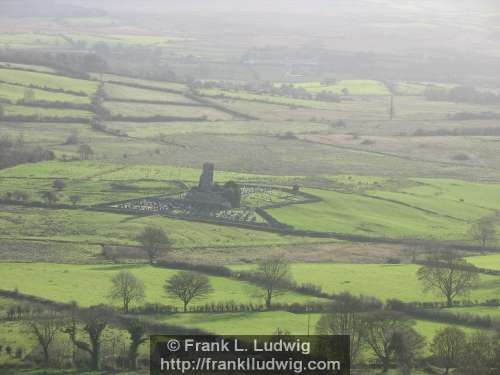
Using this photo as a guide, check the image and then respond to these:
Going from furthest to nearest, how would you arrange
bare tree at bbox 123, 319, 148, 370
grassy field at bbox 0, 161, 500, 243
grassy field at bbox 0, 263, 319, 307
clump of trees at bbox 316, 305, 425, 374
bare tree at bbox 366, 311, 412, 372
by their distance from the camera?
1. grassy field at bbox 0, 161, 500, 243
2. grassy field at bbox 0, 263, 319, 307
3. bare tree at bbox 366, 311, 412, 372
4. clump of trees at bbox 316, 305, 425, 374
5. bare tree at bbox 123, 319, 148, 370

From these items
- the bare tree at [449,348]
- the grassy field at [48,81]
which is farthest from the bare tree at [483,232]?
the grassy field at [48,81]

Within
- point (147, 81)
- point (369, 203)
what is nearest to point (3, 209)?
point (369, 203)

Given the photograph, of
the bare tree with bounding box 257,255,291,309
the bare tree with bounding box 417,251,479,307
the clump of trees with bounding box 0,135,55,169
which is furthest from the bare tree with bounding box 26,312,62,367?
the clump of trees with bounding box 0,135,55,169

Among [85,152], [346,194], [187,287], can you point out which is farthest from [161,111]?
[187,287]

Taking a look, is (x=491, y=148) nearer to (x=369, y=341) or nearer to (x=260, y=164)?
(x=260, y=164)

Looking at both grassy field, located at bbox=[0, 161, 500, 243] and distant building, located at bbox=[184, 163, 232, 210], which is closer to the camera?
grassy field, located at bbox=[0, 161, 500, 243]

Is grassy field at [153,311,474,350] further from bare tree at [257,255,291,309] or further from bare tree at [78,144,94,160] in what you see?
bare tree at [78,144,94,160]
